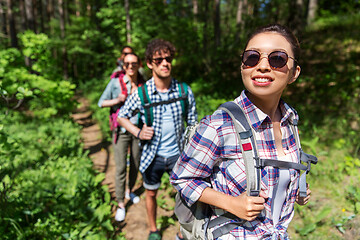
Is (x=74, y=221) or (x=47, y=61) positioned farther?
(x=47, y=61)

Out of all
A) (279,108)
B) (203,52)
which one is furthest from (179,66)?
(279,108)

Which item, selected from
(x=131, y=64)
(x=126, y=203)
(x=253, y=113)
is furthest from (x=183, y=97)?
(x=126, y=203)

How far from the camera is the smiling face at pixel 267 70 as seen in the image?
108 cm

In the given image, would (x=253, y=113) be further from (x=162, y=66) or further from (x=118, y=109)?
(x=118, y=109)

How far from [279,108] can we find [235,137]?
0.47m

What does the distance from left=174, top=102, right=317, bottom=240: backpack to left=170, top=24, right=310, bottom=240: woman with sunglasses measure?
0.03m

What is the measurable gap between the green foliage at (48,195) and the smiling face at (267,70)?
203cm

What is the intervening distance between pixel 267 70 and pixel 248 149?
1.24ft

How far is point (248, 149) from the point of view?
41.9 inches

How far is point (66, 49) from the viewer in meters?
13.7

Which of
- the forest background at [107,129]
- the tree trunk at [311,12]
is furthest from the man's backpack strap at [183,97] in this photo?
the tree trunk at [311,12]

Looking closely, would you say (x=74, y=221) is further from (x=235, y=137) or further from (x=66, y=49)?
(x=66, y=49)

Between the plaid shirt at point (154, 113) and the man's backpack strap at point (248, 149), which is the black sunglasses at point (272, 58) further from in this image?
the plaid shirt at point (154, 113)

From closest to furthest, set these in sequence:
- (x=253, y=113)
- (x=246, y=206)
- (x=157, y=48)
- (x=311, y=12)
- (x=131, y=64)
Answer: (x=246, y=206), (x=253, y=113), (x=157, y=48), (x=131, y=64), (x=311, y=12)
